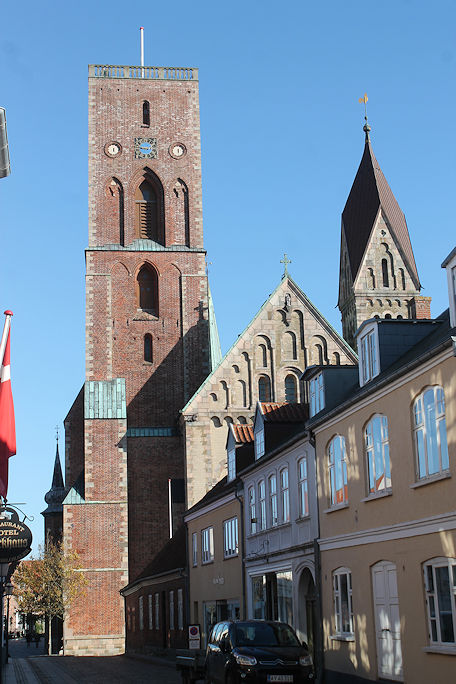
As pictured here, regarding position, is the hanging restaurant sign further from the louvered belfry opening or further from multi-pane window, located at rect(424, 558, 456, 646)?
the louvered belfry opening

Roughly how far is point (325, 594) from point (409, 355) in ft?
19.6

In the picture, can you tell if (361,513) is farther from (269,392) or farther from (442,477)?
(269,392)

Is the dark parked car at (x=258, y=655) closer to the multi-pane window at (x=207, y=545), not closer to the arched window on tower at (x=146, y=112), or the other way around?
the multi-pane window at (x=207, y=545)

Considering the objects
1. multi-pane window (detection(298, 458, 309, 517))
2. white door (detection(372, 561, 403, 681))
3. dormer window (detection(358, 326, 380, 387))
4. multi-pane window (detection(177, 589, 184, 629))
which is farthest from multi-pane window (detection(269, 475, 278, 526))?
multi-pane window (detection(177, 589, 184, 629))

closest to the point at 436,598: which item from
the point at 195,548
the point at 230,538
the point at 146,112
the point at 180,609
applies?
the point at 230,538

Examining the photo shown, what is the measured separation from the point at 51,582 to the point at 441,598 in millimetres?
40058

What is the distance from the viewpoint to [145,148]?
175ft

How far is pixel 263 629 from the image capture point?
17906 millimetres

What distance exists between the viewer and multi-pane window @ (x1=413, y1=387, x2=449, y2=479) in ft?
49.7

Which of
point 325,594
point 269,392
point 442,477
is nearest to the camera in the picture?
point 442,477

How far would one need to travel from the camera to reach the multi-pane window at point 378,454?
17516 millimetres

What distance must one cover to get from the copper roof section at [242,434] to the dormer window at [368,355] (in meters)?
11.4

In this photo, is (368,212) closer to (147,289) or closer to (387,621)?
(147,289)

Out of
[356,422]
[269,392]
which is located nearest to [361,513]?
[356,422]
